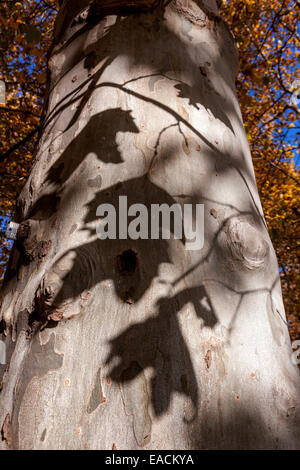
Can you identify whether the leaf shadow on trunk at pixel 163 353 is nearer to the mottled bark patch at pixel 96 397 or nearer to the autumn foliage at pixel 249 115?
the mottled bark patch at pixel 96 397

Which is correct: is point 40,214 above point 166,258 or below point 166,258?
above

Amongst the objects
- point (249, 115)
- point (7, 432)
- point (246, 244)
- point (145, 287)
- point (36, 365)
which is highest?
point (249, 115)

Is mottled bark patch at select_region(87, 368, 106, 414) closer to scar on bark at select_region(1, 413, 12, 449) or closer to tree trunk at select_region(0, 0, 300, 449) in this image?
tree trunk at select_region(0, 0, 300, 449)

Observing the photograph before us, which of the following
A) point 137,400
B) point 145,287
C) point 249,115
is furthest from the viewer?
point 249,115

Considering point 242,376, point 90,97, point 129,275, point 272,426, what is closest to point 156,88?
point 90,97

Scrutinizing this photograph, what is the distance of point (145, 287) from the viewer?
1007 mm

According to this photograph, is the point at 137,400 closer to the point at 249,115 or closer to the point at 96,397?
the point at 96,397

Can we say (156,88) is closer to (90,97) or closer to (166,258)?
(90,97)

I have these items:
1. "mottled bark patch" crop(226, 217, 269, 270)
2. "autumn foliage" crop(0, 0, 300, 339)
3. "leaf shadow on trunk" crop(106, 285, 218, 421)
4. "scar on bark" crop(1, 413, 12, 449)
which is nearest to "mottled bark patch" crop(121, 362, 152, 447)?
"leaf shadow on trunk" crop(106, 285, 218, 421)

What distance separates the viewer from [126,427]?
847 mm

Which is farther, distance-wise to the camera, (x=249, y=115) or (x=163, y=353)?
(x=249, y=115)

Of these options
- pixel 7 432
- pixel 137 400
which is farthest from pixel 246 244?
pixel 7 432
